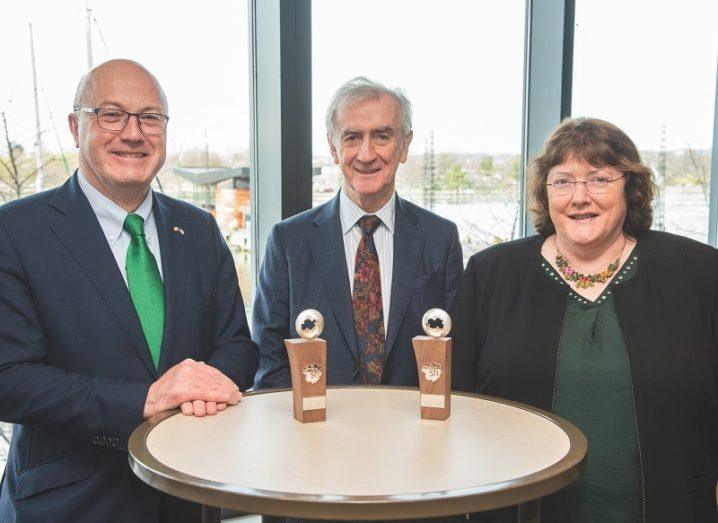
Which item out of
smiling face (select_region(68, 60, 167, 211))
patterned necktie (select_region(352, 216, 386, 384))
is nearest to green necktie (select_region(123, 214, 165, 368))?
smiling face (select_region(68, 60, 167, 211))

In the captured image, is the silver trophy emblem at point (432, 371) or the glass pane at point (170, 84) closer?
the silver trophy emblem at point (432, 371)

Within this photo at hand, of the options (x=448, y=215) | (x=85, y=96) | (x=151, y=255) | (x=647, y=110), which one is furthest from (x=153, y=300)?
(x=647, y=110)

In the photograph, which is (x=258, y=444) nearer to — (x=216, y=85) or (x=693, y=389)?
(x=693, y=389)

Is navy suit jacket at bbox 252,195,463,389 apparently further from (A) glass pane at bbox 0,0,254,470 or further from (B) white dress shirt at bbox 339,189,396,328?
(A) glass pane at bbox 0,0,254,470

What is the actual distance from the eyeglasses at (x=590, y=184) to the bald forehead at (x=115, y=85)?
3.99 ft

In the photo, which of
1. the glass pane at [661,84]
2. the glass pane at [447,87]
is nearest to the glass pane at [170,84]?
the glass pane at [447,87]

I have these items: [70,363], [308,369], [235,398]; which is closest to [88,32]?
[70,363]

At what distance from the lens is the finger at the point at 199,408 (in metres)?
1.97

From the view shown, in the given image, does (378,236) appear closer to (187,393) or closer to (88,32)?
(187,393)

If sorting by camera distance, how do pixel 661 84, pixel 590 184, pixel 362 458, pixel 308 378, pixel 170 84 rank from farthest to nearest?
pixel 661 84 < pixel 170 84 < pixel 590 184 < pixel 308 378 < pixel 362 458

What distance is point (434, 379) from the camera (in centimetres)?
197

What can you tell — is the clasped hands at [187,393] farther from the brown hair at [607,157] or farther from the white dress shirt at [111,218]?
the brown hair at [607,157]

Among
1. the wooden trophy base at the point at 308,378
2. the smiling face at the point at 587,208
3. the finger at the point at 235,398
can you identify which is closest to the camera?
Answer: the wooden trophy base at the point at 308,378

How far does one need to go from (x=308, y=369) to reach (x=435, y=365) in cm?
31
